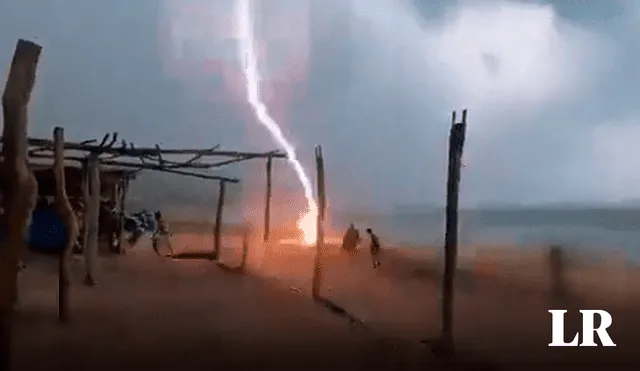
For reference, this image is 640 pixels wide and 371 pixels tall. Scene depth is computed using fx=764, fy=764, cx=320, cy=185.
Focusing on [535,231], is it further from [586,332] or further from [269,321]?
[269,321]

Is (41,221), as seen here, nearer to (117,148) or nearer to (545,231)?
(117,148)

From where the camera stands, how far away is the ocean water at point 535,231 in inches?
2048

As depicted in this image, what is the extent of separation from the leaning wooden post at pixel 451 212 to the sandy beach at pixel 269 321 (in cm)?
33

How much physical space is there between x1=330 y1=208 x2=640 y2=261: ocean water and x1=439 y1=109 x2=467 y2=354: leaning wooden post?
33.5 metres

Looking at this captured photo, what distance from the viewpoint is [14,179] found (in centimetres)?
555

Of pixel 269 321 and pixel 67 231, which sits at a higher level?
pixel 67 231

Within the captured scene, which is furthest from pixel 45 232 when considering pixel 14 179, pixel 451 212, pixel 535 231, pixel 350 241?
pixel 535 231

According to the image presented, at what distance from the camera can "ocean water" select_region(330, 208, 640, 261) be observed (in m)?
52.0

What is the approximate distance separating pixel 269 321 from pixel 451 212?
110 inches

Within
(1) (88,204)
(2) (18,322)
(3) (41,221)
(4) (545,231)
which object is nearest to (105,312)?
(2) (18,322)

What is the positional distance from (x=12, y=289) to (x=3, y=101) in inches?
54.1

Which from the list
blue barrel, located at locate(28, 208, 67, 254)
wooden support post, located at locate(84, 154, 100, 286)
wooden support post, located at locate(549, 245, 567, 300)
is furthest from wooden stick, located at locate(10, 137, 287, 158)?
wooden support post, located at locate(549, 245, 567, 300)

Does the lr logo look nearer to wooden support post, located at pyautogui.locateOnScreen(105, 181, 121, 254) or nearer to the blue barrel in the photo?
the blue barrel

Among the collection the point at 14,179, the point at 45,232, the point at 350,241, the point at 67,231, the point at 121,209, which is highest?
the point at 14,179
